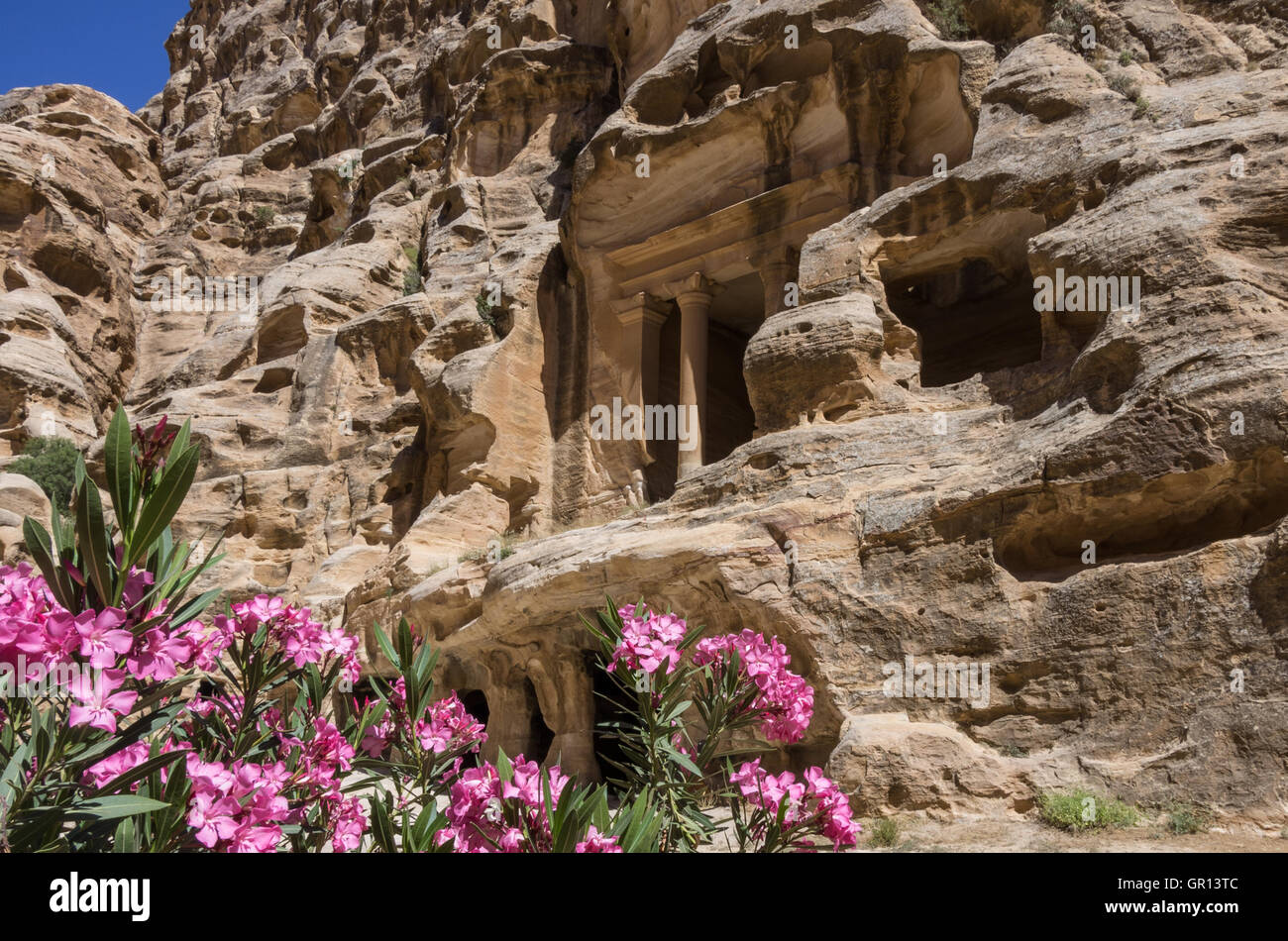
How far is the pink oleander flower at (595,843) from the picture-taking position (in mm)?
3477

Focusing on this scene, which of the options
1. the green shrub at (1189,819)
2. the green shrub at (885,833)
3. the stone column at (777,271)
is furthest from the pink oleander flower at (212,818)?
Result: the stone column at (777,271)

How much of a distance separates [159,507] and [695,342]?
14.9 m

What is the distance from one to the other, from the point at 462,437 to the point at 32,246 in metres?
19.0

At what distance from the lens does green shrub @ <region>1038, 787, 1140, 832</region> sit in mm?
6695

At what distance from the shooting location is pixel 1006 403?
1028cm

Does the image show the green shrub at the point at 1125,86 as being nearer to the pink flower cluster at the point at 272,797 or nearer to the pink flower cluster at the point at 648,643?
the pink flower cluster at the point at 648,643

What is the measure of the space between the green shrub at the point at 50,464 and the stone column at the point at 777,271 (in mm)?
14609

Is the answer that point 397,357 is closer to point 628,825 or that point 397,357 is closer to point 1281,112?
point 1281,112

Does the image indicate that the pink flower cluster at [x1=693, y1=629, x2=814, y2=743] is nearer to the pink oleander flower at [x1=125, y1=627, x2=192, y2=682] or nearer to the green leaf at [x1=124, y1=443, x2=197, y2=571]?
the pink oleander flower at [x1=125, y1=627, x2=192, y2=682]

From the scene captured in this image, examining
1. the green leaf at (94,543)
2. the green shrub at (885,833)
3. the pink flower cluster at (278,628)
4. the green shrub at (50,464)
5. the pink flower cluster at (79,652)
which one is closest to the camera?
the pink flower cluster at (79,652)

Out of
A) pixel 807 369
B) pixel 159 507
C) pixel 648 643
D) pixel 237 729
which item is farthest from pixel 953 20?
pixel 159 507

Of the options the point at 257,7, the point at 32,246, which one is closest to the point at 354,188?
the point at 32,246

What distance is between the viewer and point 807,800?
4.38 m
